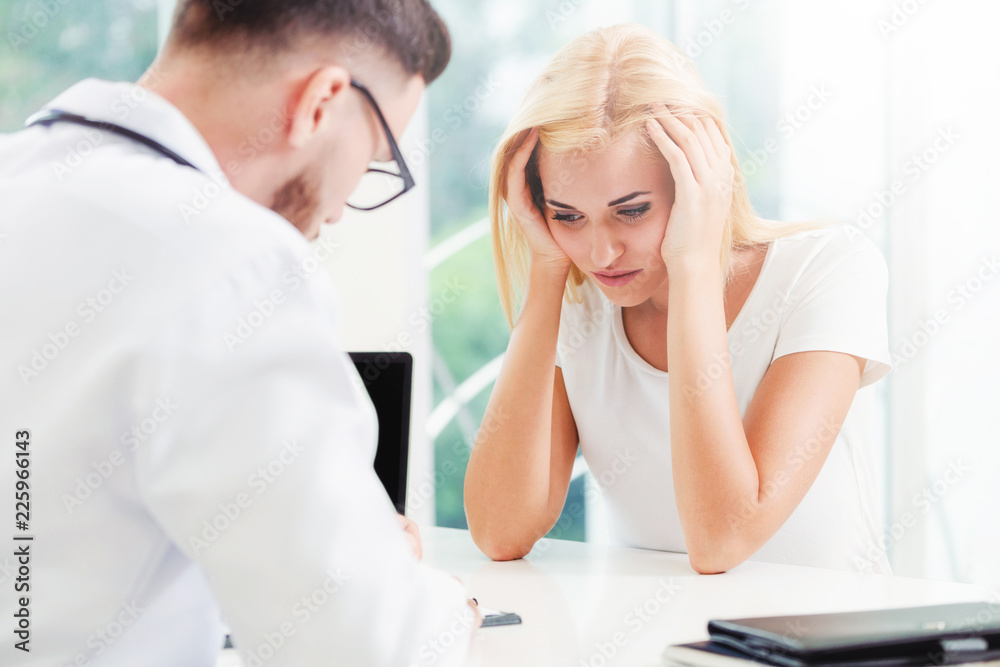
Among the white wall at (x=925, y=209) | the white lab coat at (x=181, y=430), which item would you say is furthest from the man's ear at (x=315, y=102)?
the white wall at (x=925, y=209)

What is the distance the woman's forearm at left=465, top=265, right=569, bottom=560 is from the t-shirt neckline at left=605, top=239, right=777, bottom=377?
148mm

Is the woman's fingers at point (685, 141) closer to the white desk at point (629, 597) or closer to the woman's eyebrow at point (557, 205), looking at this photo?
the woman's eyebrow at point (557, 205)

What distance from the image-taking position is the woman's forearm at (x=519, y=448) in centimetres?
149

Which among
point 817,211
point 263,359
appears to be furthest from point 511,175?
point 817,211

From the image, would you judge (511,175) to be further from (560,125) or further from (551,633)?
(551,633)

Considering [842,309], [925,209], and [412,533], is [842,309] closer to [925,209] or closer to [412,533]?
[412,533]

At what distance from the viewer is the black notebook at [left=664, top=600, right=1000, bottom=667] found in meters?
0.74

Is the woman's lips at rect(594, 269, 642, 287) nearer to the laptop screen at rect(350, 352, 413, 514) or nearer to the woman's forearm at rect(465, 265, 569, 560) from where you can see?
the woman's forearm at rect(465, 265, 569, 560)

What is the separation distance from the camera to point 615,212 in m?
1.48

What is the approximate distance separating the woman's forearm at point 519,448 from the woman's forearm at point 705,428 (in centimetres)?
26

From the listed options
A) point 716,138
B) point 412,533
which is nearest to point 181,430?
point 412,533

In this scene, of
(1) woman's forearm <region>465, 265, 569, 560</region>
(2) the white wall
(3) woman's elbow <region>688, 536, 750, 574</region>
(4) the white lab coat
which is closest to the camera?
(4) the white lab coat

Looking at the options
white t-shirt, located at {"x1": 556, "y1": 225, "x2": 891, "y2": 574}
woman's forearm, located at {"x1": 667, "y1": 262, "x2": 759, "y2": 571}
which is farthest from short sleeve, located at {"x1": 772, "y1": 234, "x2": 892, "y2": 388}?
woman's forearm, located at {"x1": 667, "y1": 262, "x2": 759, "y2": 571}

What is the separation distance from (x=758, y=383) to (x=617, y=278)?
31cm
